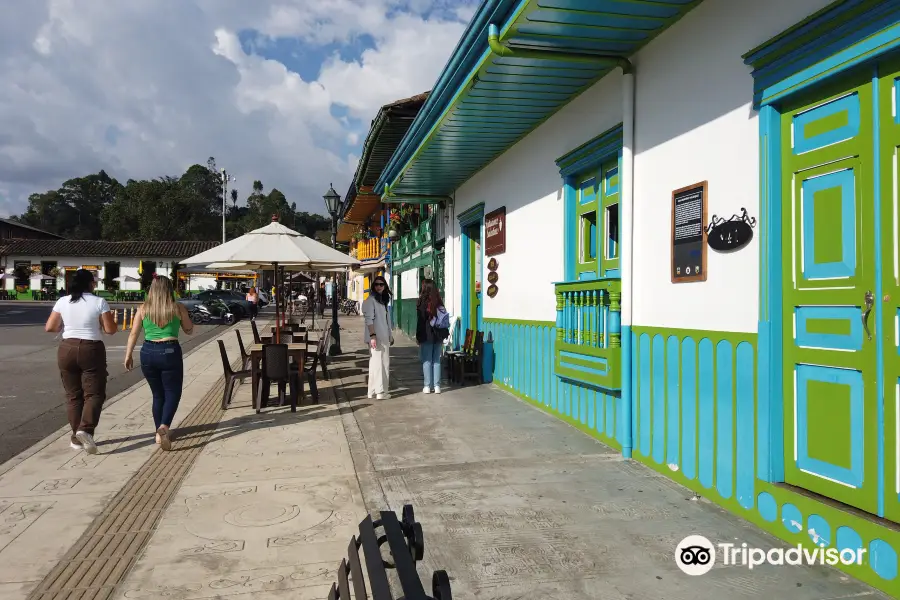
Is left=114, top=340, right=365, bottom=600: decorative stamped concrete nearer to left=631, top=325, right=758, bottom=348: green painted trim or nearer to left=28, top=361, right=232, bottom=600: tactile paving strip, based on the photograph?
left=28, top=361, right=232, bottom=600: tactile paving strip

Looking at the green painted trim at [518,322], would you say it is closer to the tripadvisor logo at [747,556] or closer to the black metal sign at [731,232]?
the black metal sign at [731,232]

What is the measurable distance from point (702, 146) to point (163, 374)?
4.87 metres

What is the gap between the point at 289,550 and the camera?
3.61m

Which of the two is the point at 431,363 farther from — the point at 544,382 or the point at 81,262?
the point at 81,262

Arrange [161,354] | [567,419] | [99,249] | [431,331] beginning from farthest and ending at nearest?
1. [99,249]
2. [431,331]
3. [567,419]
4. [161,354]

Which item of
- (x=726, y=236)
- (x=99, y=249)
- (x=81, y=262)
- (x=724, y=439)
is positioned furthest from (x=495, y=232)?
(x=81, y=262)

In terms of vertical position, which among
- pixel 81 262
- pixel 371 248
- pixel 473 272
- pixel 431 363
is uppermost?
pixel 81 262

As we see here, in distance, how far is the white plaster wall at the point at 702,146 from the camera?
155 inches

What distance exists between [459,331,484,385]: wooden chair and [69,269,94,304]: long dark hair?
205 inches

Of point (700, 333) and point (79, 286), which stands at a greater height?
point (79, 286)

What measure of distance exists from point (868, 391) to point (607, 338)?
2.68 meters

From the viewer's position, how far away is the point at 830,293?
3365 millimetres

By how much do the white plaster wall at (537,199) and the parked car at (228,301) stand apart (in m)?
19.3

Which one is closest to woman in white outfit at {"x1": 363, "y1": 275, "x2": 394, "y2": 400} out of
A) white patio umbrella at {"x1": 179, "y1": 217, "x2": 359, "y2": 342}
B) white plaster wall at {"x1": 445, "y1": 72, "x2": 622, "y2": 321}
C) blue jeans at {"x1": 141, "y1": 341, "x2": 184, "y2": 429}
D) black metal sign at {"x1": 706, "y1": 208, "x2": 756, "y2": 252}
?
white patio umbrella at {"x1": 179, "y1": 217, "x2": 359, "y2": 342}
